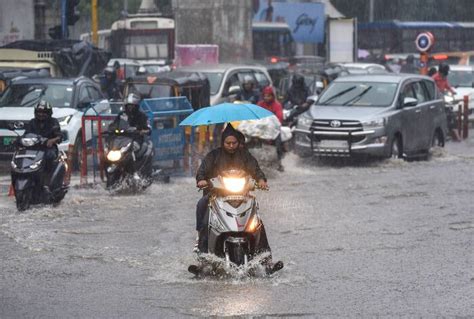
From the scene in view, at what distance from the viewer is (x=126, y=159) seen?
1741cm

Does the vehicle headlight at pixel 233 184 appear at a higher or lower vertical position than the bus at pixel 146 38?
higher

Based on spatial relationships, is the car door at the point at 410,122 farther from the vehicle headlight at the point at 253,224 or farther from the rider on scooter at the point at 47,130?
the vehicle headlight at the point at 253,224

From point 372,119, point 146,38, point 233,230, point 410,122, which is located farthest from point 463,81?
point 233,230

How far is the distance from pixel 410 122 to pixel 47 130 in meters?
9.23

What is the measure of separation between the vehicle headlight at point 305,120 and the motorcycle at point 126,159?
4.89 metres

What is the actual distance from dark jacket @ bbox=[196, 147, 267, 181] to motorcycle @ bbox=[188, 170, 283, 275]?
242mm

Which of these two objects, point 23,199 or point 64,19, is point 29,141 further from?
point 64,19

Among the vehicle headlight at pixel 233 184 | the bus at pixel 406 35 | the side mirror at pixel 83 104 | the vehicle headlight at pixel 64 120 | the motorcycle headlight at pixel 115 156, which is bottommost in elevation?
the bus at pixel 406 35

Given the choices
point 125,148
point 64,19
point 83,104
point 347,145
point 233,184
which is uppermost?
point 64,19

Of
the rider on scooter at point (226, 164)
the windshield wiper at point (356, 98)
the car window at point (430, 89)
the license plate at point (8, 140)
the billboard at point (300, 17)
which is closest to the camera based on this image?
the rider on scooter at point (226, 164)

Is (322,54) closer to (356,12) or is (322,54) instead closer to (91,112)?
(356,12)

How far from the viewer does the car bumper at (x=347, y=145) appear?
2167 cm

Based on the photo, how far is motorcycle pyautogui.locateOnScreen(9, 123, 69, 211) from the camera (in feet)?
49.5

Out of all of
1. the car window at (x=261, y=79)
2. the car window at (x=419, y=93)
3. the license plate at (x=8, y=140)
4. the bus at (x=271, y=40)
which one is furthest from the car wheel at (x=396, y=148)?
the bus at (x=271, y=40)
